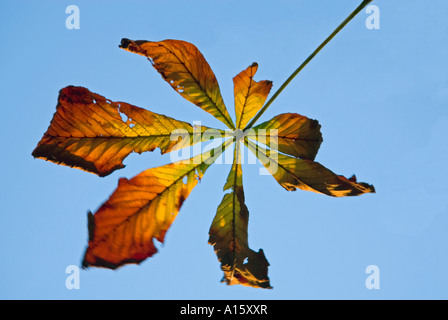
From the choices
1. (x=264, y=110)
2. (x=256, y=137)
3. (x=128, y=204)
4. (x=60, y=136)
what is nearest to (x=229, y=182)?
(x=256, y=137)

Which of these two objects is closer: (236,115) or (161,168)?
(161,168)

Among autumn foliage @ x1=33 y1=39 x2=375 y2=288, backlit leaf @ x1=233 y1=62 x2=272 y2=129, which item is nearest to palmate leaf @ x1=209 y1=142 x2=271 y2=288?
autumn foliage @ x1=33 y1=39 x2=375 y2=288

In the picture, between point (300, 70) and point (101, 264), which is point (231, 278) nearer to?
point (101, 264)

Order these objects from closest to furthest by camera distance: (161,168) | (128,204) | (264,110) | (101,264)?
(101,264) < (128,204) < (161,168) < (264,110)

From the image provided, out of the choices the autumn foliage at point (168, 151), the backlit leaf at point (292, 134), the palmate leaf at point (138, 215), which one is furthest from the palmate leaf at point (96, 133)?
the backlit leaf at point (292, 134)

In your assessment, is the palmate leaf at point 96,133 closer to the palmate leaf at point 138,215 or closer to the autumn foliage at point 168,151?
the autumn foliage at point 168,151

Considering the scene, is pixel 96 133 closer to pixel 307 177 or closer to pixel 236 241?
pixel 236 241
